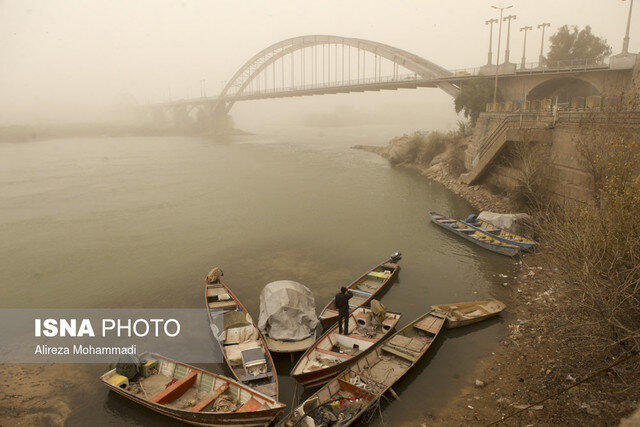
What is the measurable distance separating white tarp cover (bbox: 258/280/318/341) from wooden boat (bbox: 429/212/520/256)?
35.1 ft

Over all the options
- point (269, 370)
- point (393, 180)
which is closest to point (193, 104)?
point (393, 180)

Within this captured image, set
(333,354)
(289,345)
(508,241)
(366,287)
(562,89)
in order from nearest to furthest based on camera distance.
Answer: (333,354) < (289,345) < (366,287) < (508,241) < (562,89)

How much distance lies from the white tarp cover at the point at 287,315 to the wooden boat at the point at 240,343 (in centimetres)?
47

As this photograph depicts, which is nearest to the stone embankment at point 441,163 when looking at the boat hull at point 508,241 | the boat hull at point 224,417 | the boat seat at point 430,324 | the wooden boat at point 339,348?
the boat hull at point 508,241

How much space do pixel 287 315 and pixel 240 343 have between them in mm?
1613

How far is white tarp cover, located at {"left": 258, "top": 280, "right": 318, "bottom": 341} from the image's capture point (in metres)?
12.1

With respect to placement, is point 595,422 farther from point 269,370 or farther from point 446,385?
point 269,370

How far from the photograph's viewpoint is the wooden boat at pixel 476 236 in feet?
62.3

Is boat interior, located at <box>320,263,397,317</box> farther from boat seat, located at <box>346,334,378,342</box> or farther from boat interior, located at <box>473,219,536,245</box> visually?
boat interior, located at <box>473,219,536,245</box>

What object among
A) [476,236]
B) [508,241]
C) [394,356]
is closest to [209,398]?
[394,356]

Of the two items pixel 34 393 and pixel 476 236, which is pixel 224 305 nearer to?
pixel 34 393

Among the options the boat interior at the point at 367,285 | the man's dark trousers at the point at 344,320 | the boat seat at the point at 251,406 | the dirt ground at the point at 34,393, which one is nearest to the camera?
the boat seat at the point at 251,406

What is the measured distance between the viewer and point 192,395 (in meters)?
9.96

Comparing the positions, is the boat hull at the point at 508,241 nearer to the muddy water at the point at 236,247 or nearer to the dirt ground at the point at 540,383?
the muddy water at the point at 236,247
